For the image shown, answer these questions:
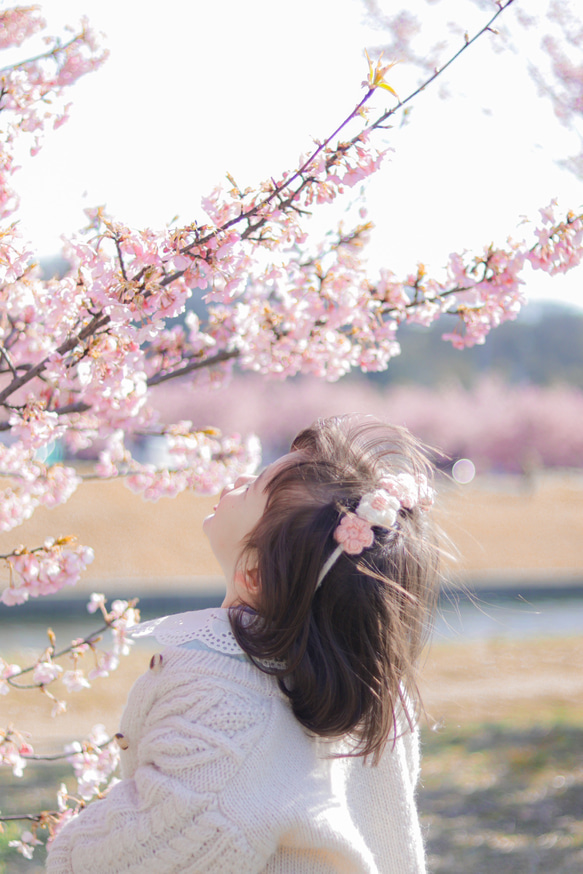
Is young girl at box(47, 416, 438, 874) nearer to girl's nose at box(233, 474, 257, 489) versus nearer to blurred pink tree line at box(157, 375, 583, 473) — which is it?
girl's nose at box(233, 474, 257, 489)

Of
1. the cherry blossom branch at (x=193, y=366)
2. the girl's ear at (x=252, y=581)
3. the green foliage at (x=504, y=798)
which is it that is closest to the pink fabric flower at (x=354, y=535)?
the girl's ear at (x=252, y=581)

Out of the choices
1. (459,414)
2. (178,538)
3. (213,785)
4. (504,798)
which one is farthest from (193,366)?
(459,414)

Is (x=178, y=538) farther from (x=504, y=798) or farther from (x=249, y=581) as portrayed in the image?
(x=249, y=581)

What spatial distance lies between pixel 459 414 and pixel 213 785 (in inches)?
1615

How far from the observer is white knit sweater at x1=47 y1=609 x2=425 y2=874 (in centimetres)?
115

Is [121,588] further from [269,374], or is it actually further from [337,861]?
[337,861]

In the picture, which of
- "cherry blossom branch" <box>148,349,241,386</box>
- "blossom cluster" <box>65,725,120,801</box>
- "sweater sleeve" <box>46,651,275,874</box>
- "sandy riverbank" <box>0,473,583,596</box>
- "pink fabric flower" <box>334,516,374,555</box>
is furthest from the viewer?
"sandy riverbank" <box>0,473,583,596</box>

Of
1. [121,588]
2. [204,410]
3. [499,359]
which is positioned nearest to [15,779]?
[121,588]

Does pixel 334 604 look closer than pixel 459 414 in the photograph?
Yes

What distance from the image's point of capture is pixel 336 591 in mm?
1351

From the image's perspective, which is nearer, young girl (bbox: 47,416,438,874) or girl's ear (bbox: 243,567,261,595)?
young girl (bbox: 47,416,438,874)

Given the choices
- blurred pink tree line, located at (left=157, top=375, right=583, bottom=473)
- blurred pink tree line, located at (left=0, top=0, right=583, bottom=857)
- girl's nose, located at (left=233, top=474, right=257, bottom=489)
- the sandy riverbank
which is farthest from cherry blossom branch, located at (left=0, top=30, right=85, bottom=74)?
blurred pink tree line, located at (left=157, top=375, right=583, bottom=473)

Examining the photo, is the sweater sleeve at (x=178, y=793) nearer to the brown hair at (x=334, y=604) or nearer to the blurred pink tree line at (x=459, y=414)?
the brown hair at (x=334, y=604)

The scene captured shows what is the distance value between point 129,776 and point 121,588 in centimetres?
904
